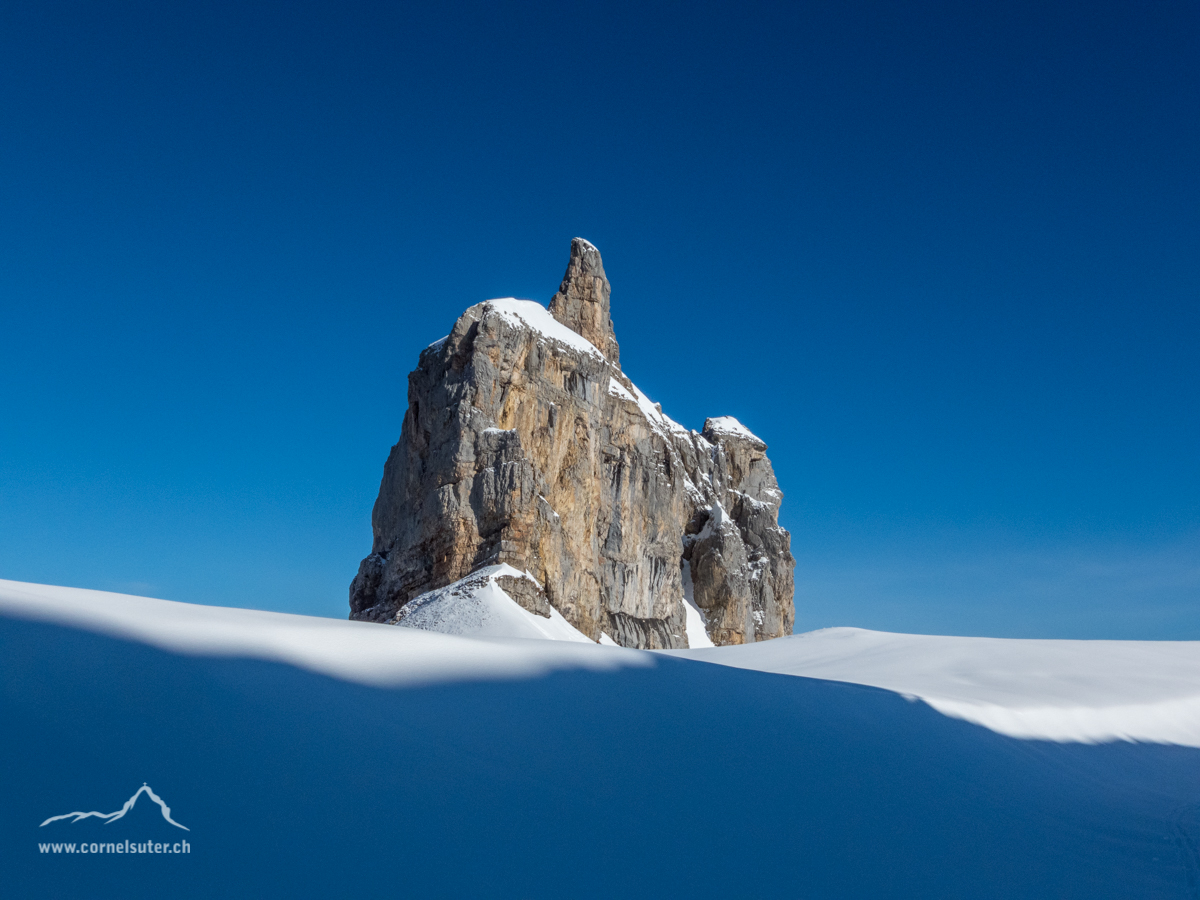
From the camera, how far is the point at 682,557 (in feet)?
178

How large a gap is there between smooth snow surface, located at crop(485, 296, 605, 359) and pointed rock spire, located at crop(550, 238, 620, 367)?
23.3ft

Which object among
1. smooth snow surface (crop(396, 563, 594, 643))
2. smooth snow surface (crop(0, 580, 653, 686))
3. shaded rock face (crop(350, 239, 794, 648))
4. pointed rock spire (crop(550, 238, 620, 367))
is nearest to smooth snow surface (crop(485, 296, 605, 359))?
shaded rock face (crop(350, 239, 794, 648))

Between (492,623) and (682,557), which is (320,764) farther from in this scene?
(682,557)

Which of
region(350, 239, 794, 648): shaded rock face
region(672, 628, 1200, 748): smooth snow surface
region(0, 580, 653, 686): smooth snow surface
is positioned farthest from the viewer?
region(350, 239, 794, 648): shaded rock face

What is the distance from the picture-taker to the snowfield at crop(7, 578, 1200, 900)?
301 centimetres

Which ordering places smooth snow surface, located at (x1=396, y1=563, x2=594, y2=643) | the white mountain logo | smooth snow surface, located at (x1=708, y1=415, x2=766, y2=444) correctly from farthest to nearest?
smooth snow surface, located at (x1=708, y1=415, x2=766, y2=444) < smooth snow surface, located at (x1=396, y1=563, x2=594, y2=643) < the white mountain logo

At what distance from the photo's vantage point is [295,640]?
4574mm

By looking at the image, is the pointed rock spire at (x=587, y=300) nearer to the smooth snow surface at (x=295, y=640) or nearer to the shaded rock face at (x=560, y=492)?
the shaded rock face at (x=560, y=492)

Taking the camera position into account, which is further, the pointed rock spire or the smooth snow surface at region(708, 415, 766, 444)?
the smooth snow surface at region(708, 415, 766, 444)

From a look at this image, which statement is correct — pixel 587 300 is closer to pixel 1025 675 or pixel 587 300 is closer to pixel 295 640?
pixel 1025 675

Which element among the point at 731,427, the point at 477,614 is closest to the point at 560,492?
the point at 477,614

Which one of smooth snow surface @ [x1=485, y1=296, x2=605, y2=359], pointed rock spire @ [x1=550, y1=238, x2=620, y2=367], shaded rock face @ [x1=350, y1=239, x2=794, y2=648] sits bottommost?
shaded rock face @ [x1=350, y1=239, x2=794, y2=648]

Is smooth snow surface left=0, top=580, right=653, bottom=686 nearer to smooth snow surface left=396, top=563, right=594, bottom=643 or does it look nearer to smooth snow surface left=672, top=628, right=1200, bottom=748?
smooth snow surface left=672, top=628, right=1200, bottom=748

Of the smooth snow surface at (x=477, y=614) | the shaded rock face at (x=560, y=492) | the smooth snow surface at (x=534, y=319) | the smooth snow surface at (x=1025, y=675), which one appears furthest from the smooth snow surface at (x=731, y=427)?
the smooth snow surface at (x=1025, y=675)
